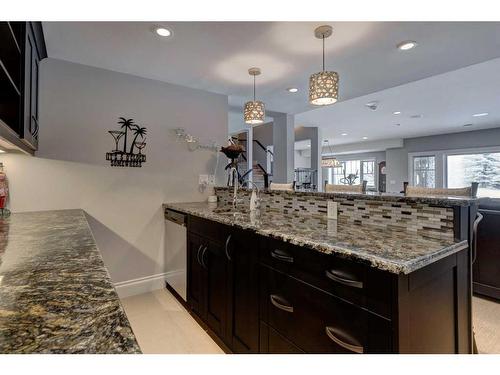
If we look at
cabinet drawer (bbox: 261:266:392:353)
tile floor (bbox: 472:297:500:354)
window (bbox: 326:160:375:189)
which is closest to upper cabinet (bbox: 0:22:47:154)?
cabinet drawer (bbox: 261:266:392:353)

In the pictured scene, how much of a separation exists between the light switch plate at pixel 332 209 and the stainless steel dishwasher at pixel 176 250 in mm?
1273

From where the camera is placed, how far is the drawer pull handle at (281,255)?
A: 1306 mm

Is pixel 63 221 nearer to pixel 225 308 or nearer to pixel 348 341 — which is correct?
pixel 225 308

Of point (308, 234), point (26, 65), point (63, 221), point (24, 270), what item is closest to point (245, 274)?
point (308, 234)

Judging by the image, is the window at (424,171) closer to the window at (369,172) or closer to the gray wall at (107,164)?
the window at (369,172)

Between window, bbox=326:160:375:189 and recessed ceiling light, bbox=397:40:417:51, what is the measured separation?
796 cm

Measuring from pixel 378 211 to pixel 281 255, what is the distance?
74 cm

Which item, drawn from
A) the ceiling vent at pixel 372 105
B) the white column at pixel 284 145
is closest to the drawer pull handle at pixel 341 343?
the white column at pixel 284 145

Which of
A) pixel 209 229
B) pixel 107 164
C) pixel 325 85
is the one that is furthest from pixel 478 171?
pixel 107 164

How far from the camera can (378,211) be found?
165 centimetres

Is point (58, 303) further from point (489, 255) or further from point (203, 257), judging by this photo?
point (489, 255)

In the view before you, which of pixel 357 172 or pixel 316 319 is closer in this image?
pixel 316 319

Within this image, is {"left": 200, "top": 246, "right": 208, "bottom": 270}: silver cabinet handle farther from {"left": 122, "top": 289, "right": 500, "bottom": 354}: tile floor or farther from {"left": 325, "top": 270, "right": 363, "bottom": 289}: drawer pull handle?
{"left": 325, "top": 270, "right": 363, "bottom": 289}: drawer pull handle
